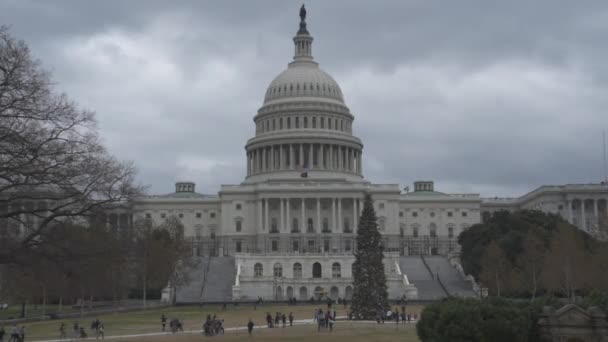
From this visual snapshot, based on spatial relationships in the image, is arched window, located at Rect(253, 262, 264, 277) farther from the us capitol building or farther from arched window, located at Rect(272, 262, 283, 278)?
the us capitol building

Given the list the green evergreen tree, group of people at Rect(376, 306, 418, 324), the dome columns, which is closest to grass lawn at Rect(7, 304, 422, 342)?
group of people at Rect(376, 306, 418, 324)

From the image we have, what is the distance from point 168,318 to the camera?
233 ft

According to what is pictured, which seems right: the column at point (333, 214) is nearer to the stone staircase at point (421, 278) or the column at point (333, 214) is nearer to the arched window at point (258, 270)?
the stone staircase at point (421, 278)

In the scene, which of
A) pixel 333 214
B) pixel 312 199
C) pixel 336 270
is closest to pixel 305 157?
pixel 312 199

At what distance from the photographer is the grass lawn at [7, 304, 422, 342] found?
58.2m

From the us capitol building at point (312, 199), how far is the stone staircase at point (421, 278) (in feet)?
61.9

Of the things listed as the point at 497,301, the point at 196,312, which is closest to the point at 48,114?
the point at 497,301

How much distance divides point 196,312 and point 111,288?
31.9 feet

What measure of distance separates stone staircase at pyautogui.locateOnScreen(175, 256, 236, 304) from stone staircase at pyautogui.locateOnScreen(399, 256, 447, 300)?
22.5 metres

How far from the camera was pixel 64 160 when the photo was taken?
30.8 metres

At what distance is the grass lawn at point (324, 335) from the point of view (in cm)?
4697

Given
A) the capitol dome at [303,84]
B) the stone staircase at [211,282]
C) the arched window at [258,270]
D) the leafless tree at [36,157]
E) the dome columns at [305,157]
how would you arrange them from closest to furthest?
the leafless tree at [36,157] → the stone staircase at [211,282] → the arched window at [258,270] → the dome columns at [305,157] → the capitol dome at [303,84]

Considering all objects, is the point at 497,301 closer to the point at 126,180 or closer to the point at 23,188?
the point at 126,180

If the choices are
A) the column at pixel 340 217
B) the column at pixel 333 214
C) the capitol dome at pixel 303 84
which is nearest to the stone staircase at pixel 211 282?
the column at pixel 333 214
